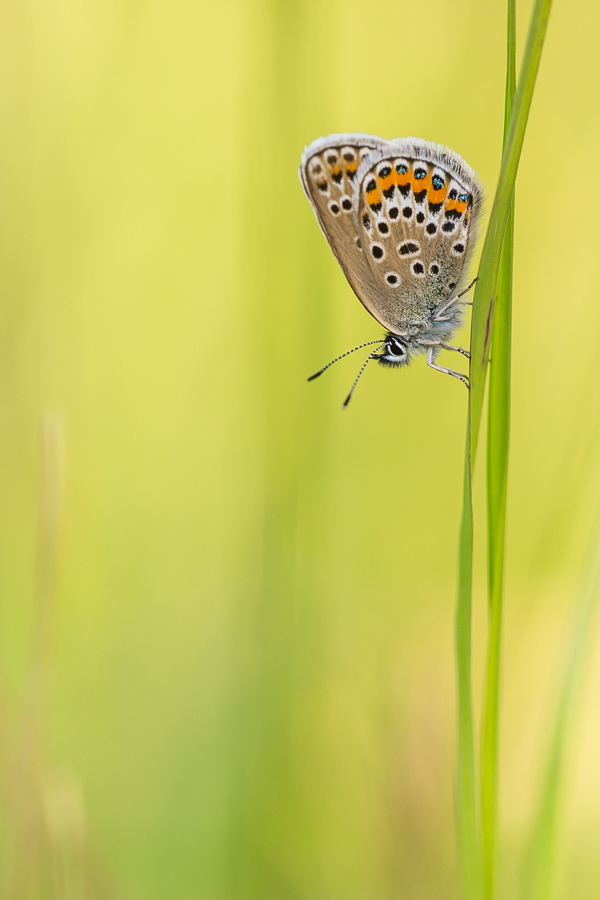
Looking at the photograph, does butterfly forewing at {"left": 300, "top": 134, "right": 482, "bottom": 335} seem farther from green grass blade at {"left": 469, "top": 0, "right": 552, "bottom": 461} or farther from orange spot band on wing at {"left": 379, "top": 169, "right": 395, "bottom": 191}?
green grass blade at {"left": 469, "top": 0, "right": 552, "bottom": 461}

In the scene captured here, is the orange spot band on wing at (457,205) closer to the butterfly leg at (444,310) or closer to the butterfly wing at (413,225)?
the butterfly wing at (413,225)

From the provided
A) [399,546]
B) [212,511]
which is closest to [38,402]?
[212,511]

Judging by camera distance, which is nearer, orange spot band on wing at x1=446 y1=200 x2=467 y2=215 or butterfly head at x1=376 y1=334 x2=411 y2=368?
orange spot band on wing at x1=446 y1=200 x2=467 y2=215

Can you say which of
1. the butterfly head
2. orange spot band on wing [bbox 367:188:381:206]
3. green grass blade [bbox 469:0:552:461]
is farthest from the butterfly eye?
green grass blade [bbox 469:0:552:461]

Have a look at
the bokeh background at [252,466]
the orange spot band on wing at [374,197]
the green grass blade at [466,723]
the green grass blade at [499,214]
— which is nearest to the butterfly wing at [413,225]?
the orange spot band on wing at [374,197]

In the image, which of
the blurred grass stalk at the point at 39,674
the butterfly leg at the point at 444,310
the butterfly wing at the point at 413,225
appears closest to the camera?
the blurred grass stalk at the point at 39,674

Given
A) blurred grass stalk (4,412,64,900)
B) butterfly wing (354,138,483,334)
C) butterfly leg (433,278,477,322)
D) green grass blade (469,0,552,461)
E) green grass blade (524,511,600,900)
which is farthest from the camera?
butterfly leg (433,278,477,322)

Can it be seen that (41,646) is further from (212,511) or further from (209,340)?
(209,340)
